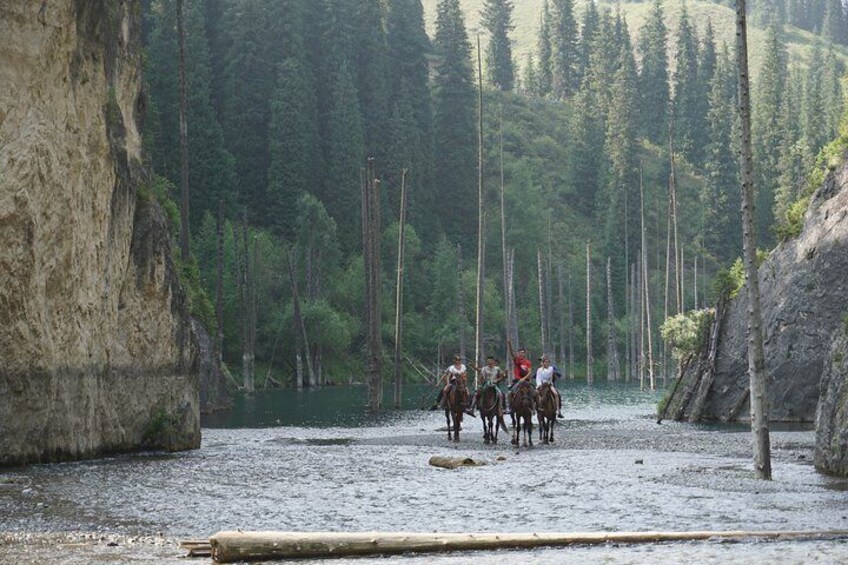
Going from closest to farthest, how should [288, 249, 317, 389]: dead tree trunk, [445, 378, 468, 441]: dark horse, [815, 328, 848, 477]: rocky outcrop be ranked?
[815, 328, 848, 477]: rocky outcrop
[445, 378, 468, 441]: dark horse
[288, 249, 317, 389]: dead tree trunk

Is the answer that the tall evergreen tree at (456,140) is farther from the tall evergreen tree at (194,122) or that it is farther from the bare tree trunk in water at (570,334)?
the tall evergreen tree at (194,122)

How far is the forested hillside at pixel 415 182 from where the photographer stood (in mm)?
92250

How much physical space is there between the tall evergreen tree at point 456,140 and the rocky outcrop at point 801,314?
75520 mm

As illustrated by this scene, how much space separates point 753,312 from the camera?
22.6 m

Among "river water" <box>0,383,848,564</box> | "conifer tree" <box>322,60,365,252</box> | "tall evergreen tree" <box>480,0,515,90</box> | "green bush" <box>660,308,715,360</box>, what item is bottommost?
"river water" <box>0,383,848,564</box>

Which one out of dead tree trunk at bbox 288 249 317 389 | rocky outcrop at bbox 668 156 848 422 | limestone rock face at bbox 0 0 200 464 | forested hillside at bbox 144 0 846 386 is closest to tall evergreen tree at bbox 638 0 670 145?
forested hillside at bbox 144 0 846 386

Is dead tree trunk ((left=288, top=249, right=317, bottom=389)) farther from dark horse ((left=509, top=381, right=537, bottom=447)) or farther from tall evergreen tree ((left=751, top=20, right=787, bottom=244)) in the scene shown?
tall evergreen tree ((left=751, top=20, right=787, bottom=244))

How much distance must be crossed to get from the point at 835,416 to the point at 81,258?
16617mm

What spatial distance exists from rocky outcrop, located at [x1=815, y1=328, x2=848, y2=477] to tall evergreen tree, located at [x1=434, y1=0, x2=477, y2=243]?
Answer: 3832 inches

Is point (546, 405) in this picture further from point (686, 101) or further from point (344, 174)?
point (686, 101)

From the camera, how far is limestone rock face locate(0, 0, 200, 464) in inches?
1002

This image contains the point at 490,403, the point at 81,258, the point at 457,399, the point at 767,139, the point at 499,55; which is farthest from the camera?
the point at 499,55

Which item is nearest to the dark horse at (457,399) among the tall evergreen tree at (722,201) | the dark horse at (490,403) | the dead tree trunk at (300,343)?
the dark horse at (490,403)

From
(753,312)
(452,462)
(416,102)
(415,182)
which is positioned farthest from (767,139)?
(753,312)
